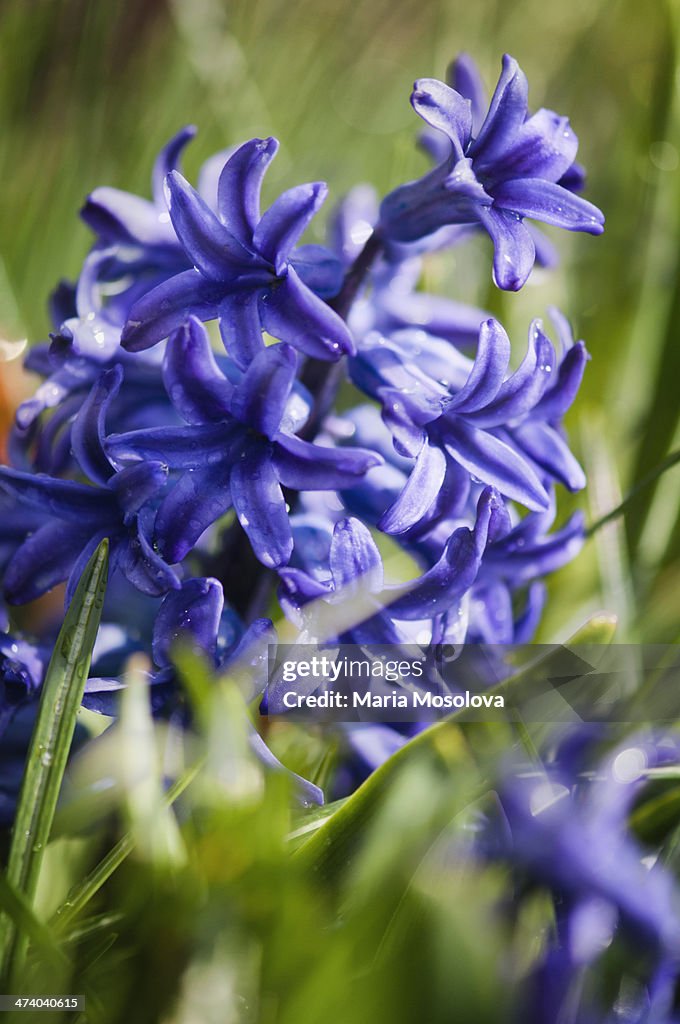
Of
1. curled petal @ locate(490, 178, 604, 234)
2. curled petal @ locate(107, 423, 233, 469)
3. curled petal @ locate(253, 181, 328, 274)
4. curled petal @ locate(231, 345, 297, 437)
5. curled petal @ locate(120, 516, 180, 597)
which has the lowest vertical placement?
curled petal @ locate(120, 516, 180, 597)

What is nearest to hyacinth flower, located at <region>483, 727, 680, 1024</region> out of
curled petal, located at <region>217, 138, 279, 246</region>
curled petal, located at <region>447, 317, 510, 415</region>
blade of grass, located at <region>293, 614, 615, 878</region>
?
blade of grass, located at <region>293, 614, 615, 878</region>

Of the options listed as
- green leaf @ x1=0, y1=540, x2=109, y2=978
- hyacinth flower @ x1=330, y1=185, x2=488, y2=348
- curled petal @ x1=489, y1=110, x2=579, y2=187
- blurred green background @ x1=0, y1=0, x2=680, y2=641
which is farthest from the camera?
blurred green background @ x1=0, y1=0, x2=680, y2=641

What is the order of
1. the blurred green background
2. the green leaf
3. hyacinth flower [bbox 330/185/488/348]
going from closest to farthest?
the green leaf → hyacinth flower [bbox 330/185/488/348] → the blurred green background

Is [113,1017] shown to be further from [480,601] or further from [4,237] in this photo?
[4,237]

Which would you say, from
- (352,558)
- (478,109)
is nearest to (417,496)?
(352,558)

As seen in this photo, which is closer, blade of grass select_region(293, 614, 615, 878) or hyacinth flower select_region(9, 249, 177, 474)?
blade of grass select_region(293, 614, 615, 878)

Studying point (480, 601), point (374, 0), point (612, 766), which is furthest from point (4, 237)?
point (612, 766)

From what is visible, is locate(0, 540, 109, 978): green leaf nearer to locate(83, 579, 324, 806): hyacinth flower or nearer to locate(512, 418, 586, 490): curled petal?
locate(83, 579, 324, 806): hyacinth flower
